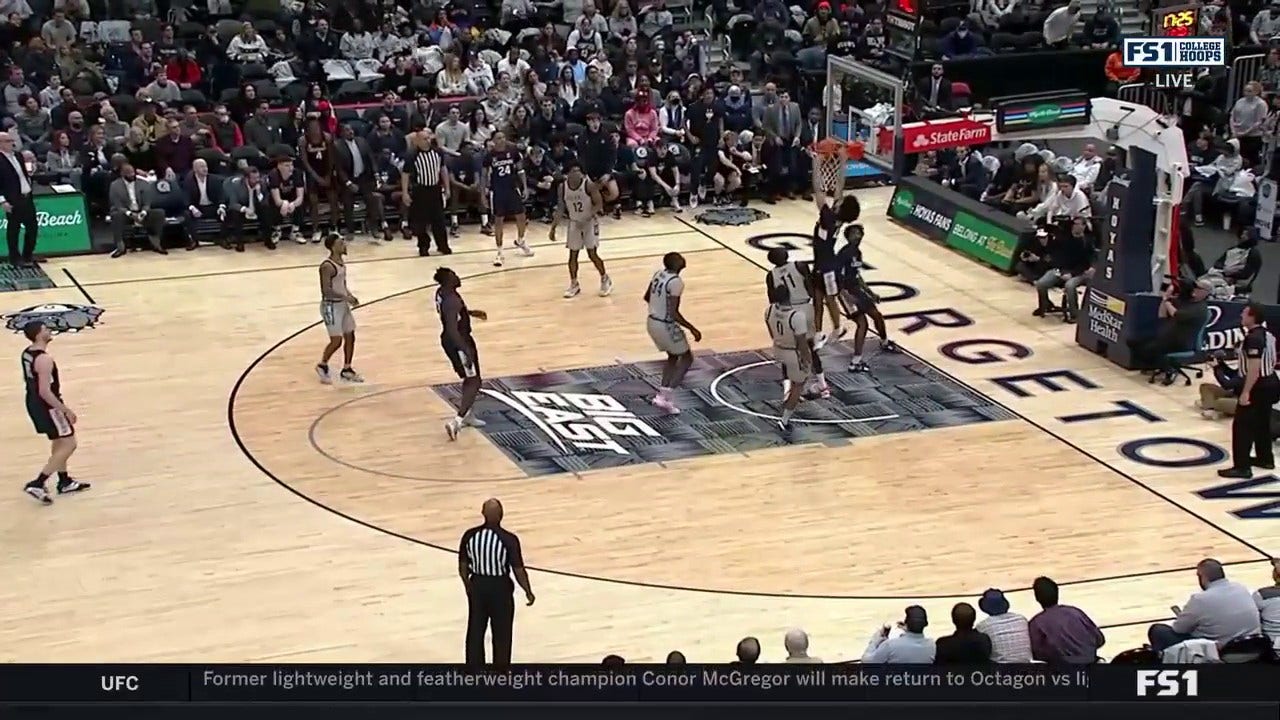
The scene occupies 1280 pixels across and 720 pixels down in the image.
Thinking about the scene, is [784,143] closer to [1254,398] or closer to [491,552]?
[1254,398]

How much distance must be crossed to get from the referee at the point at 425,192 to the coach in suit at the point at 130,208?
9.72 ft

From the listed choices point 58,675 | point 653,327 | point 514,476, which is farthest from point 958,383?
point 58,675

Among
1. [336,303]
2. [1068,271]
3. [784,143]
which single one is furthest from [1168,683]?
[784,143]

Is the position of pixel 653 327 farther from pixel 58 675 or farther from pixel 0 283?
pixel 58 675

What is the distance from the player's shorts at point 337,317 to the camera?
2062 cm

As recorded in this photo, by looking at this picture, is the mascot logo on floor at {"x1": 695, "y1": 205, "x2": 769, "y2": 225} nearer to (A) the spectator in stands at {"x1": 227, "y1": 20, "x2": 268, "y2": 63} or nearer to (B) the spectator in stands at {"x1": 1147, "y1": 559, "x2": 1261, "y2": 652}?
(A) the spectator in stands at {"x1": 227, "y1": 20, "x2": 268, "y2": 63}

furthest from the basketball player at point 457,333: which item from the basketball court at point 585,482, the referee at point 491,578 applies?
the referee at point 491,578

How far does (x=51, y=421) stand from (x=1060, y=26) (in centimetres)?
1991

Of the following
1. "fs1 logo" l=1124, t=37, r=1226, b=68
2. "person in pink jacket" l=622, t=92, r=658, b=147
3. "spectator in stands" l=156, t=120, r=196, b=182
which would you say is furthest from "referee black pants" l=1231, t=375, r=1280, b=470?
"spectator in stands" l=156, t=120, r=196, b=182

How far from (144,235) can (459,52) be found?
594 centimetres

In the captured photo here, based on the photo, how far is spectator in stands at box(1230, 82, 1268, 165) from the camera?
28625 millimetres

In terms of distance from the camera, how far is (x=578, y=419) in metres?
20.1

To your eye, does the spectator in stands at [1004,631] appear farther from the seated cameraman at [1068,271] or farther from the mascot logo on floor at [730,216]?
the mascot logo on floor at [730,216]

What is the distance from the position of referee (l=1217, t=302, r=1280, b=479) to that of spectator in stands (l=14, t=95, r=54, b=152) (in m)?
15.4
